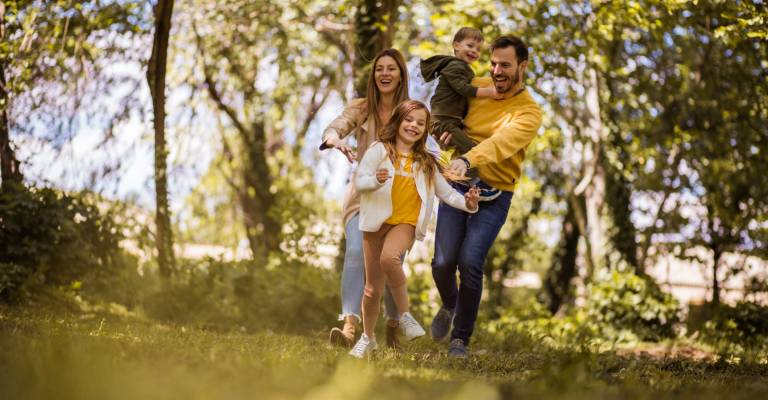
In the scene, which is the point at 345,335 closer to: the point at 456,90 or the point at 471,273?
the point at 471,273

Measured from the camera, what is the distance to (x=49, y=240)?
725 centimetres

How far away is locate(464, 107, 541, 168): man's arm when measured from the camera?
4980 mm

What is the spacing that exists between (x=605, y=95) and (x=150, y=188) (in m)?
6.98

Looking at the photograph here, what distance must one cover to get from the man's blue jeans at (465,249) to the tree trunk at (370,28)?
3.86 m

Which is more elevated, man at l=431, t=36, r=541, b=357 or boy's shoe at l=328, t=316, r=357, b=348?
man at l=431, t=36, r=541, b=357

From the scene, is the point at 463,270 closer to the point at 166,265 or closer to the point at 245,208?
the point at 166,265

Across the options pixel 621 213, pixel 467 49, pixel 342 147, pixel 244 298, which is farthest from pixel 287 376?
pixel 621 213

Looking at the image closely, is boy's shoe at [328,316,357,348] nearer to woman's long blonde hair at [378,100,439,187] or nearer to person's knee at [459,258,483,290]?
person's knee at [459,258,483,290]

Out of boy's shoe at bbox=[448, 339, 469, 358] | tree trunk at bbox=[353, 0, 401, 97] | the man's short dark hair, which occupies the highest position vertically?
tree trunk at bbox=[353, 0, 401, 97]

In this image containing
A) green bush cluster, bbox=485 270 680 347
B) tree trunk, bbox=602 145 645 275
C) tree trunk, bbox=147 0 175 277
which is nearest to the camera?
tree trunk, bbox=147 0 175 277

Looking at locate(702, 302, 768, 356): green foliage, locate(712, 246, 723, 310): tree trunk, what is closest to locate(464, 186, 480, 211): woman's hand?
locate(702, 302, 768, 356): green foliage

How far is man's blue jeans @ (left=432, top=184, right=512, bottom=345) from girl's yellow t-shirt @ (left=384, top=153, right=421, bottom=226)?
44 centimetres

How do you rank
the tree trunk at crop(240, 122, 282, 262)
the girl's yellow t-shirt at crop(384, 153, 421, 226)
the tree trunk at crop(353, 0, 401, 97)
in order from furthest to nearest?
the tree trunk at crop(240, 122, 282, 262) → the tree trunk at crop(353, 0, 401, 97) → the girl's yellow t-shirt at crop(384, 153, 421, 226)

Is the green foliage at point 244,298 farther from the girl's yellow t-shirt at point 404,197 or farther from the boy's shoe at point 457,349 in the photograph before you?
the girl's yellow t-shirt at point 404,197
